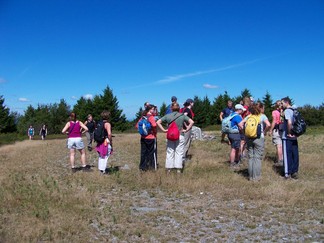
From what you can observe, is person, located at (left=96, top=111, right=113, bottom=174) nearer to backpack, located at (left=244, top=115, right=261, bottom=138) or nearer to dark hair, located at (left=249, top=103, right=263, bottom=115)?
backpack, located at (left=244, top=115, right=261, bottom=138)

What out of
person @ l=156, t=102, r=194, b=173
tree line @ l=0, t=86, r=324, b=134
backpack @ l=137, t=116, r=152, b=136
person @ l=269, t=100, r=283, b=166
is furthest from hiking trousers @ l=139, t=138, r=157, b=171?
tree line @ l=0, t=86, r=324, b=134

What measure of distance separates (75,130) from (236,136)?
4689 millimetres

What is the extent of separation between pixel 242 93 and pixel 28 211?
7310 cm

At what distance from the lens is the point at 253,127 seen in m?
8.46

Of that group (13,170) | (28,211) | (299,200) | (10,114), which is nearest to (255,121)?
(299,200)

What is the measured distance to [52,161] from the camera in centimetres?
1340

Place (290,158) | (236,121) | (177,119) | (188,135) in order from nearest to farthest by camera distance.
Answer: (290,158) < (177,119) < (236,121) < (188,135)

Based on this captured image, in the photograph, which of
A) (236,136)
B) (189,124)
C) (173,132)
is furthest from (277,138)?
(173,132)

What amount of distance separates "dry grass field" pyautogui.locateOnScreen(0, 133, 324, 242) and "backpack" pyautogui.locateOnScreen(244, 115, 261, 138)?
1120 millimetres

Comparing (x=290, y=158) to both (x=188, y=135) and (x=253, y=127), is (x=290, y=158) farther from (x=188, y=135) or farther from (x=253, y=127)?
(x=188, y=135)

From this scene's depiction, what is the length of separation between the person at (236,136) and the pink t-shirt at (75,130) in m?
4.43

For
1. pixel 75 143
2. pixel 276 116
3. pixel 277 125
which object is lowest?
pixel 75 143

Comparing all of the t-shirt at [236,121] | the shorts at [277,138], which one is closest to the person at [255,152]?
the t-shirt at [236,121]

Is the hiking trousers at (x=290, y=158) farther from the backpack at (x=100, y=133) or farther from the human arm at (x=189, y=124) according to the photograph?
the backpack at (x=100, y=133)
